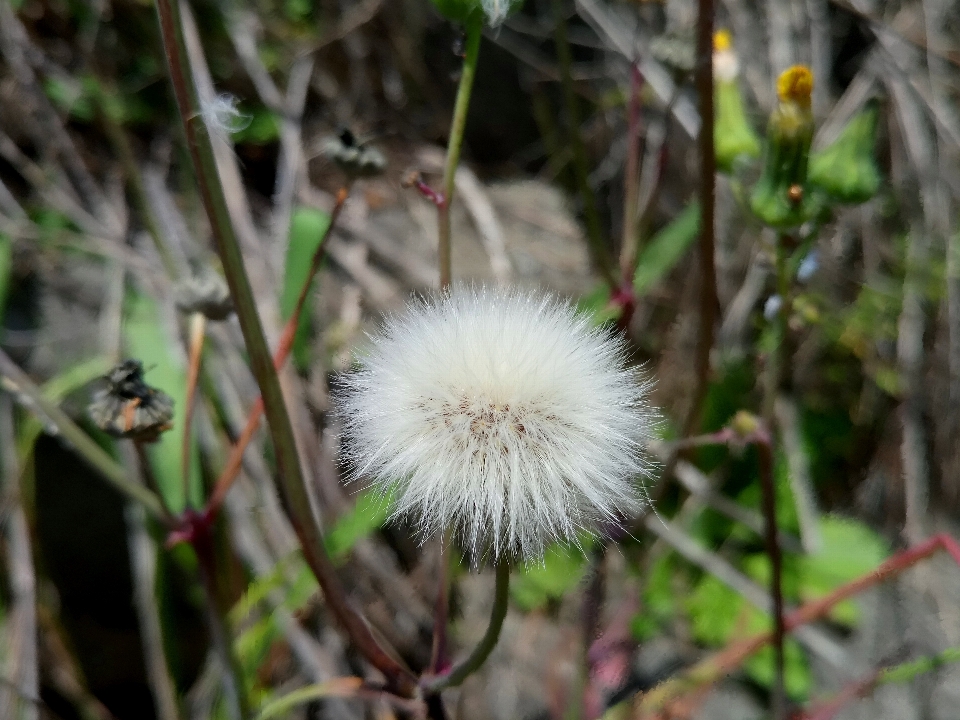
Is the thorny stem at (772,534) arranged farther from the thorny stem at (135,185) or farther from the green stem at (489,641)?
the thorny stem at (135,185)

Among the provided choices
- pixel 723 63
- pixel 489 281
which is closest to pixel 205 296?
pixel 723 63

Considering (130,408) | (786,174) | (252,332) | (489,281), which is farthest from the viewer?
(489,281)

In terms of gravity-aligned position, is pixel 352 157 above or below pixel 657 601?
above

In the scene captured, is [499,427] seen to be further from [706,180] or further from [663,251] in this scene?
[663,251]

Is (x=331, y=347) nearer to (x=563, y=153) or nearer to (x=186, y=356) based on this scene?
(x=186, y=356)

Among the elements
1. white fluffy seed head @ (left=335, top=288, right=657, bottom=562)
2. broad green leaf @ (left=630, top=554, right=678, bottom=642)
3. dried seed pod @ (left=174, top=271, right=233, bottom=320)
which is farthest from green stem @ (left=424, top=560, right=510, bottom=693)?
broad green leaf @ (left=630, top=554, right=678, bottom=642)

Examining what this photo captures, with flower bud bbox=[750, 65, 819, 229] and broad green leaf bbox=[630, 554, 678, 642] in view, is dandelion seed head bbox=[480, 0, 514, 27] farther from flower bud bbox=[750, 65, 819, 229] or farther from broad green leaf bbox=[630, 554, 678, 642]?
broad green leaf bbox=[630, 554, 678, 642]
